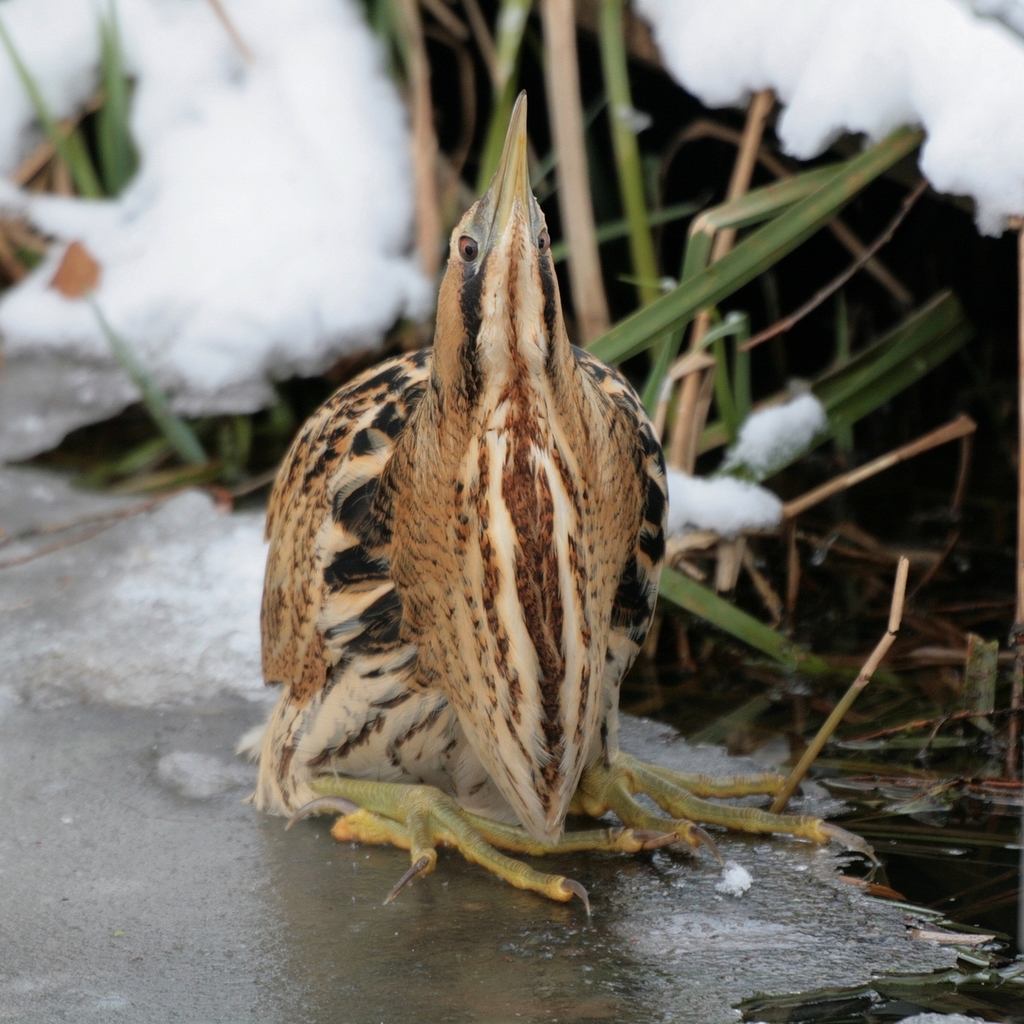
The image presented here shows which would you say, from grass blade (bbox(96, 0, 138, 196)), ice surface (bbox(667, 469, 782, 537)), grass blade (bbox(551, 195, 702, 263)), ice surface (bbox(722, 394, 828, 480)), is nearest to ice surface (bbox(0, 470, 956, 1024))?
ice surface (bbox(667, 469, 782, 537))

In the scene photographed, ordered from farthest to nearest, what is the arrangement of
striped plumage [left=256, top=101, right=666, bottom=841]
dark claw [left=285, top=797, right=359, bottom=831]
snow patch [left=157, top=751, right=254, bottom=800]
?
snow patch [left=157, top=751, right=254, bottom=800] → dark claw [left=285, top=797, right=359, bottom=831] → striped plumage [left=256, top=101, right=666, bottom=841]

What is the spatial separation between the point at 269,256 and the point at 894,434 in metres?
1.80

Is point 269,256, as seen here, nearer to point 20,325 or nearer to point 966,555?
point 20,325

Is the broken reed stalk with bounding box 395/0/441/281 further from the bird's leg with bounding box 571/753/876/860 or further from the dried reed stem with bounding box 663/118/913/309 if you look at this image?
the bird's leg with bounding box 571/753/876/860

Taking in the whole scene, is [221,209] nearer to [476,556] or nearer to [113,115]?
[113,115]

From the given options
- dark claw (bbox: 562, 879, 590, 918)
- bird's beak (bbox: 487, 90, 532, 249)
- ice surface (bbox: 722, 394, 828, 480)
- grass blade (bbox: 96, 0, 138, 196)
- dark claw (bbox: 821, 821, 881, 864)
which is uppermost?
bird's beak (bbox: 487, 90, 532, 249)

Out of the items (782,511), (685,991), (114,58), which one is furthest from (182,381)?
(685,991)

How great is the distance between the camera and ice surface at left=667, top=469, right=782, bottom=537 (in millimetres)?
3162

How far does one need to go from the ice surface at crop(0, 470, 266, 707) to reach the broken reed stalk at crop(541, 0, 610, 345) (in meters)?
0.96

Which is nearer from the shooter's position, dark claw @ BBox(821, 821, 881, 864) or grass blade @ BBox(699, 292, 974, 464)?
dark claw @ BBox(821, 821, 881, 864)

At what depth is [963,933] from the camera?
6.83 ft

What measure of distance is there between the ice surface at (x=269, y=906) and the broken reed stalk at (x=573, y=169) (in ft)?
3.65

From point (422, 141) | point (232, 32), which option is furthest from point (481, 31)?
point (232, 32)

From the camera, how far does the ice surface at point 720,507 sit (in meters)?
3.16
